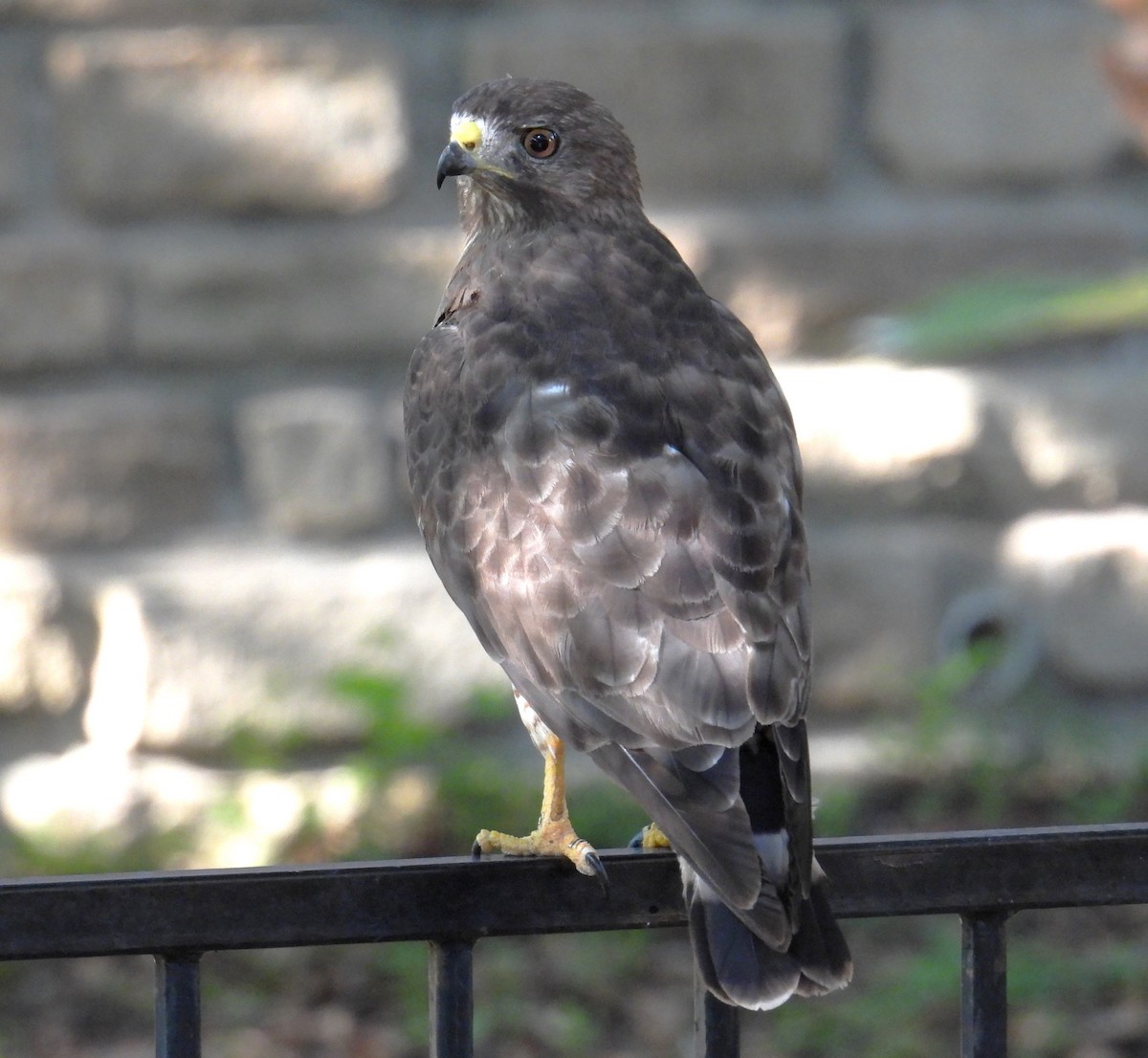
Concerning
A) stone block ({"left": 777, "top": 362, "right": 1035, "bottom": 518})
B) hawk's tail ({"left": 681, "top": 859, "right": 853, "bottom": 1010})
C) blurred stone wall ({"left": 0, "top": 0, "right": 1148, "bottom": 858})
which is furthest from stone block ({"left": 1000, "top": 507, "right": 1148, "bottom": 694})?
hawk's tail ({"left": 681, "top": 859, "right": 853, "bottom": 1010})

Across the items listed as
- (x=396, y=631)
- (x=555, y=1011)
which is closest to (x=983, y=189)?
(x=396, y=631)

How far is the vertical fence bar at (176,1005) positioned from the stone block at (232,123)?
2346mm

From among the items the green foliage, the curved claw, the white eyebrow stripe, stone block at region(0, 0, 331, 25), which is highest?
stone block at region(0, 0, 331, 25)

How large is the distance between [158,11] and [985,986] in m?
2.62

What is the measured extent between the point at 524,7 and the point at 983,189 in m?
0.98

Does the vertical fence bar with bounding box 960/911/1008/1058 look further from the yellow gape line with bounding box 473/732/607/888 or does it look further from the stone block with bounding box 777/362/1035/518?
the stone block with bounding box 777/362/1035/518

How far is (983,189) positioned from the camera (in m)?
3.68

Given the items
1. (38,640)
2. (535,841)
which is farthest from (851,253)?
(535,841)

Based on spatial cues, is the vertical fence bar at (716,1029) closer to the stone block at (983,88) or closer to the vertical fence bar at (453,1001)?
the vertical fence bar at (453,1001)

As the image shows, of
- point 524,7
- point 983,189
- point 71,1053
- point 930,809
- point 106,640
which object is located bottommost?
point 71,1053

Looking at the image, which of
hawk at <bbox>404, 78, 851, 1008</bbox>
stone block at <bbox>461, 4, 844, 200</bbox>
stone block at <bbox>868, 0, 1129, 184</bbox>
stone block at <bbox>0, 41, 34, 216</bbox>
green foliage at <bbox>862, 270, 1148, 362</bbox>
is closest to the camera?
hawk at <bbox>404, 78, 851, 1008</bbox>

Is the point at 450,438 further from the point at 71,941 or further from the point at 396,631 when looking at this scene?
the point at 396,631

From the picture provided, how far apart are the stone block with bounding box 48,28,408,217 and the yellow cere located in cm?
107

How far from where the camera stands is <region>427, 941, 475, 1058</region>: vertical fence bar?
1.38 metres
